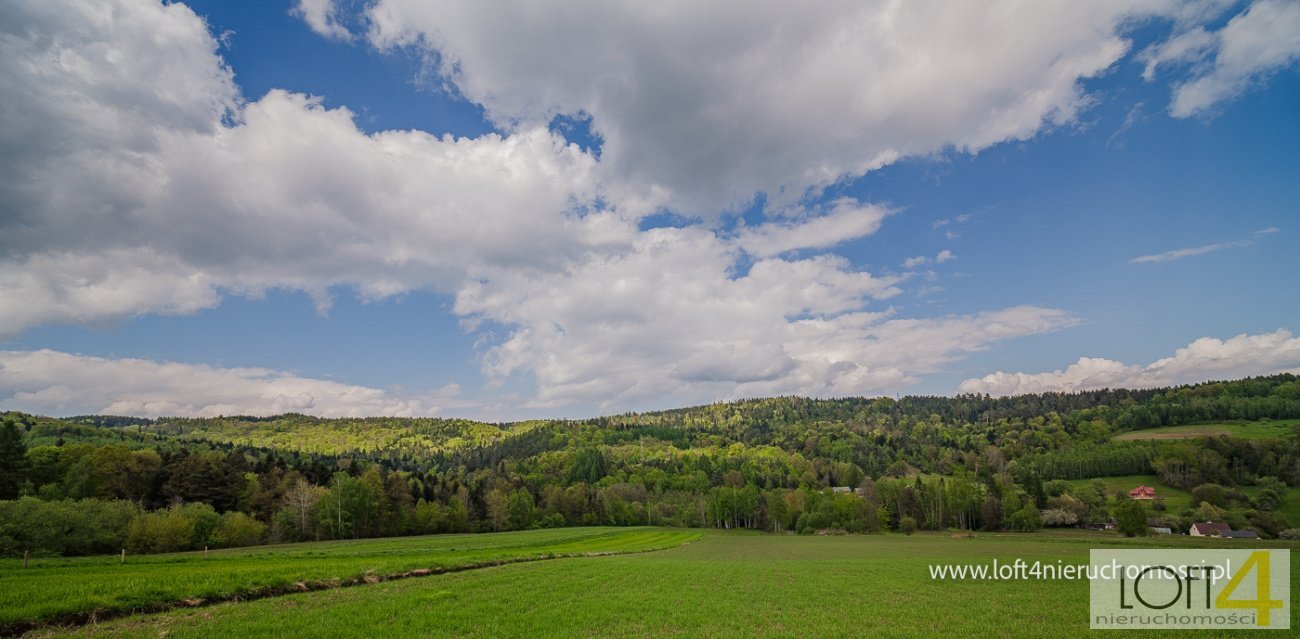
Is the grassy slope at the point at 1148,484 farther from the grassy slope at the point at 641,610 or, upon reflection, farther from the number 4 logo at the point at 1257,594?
the grassy slope at the point at 641,610

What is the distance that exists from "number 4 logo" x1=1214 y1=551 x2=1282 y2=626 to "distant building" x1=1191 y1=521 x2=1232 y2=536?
82353 mm

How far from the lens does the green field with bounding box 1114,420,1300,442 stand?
500 ft

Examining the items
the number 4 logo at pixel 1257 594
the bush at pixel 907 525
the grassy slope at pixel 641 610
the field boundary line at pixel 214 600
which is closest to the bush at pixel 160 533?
the field boundary line at pixel 214 600

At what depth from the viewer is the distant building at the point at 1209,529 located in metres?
86.7

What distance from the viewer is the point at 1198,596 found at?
21.6m

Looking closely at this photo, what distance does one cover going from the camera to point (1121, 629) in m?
Answer: 18.2

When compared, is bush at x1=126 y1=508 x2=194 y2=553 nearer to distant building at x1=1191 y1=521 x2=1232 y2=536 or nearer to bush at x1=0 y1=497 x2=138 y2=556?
bush at x1=0 y1=497 x2=138 y2=556

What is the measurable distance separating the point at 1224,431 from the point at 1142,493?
257ft

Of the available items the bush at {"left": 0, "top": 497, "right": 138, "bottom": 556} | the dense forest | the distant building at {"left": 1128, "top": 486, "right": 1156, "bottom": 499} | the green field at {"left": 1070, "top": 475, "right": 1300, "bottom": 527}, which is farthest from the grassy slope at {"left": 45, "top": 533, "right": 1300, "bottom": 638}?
the distant building at {"left": 1128, "top": 486, "right": 1156, "bottom": 499}

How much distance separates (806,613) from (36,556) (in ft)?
202

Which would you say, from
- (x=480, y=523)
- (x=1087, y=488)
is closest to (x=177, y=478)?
(x=480, y=523)

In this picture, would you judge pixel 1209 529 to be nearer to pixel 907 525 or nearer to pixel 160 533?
pixel 907 525

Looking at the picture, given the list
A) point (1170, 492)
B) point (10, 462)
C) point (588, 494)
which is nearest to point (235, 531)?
point (10, 462)

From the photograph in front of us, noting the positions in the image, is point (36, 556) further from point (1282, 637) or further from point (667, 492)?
point (667, 492)
